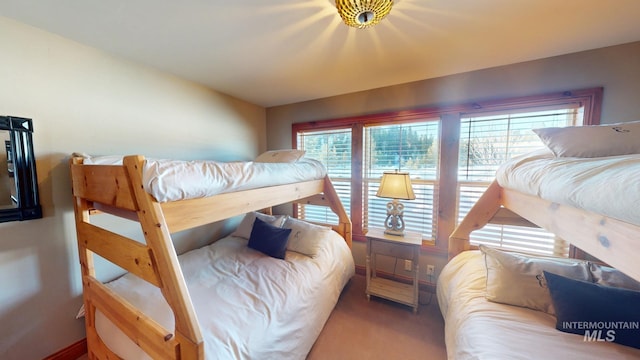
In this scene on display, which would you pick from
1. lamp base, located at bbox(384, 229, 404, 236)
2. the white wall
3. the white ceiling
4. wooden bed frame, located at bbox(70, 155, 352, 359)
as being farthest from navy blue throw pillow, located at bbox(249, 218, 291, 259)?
the white ceiling

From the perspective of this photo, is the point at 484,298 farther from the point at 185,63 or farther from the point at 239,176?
the point at 185,63

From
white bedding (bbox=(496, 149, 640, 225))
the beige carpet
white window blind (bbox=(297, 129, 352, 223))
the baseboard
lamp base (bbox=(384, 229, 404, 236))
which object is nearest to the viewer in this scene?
white bedding (bbox=(496, 149, 640, 225))

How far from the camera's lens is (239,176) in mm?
1269

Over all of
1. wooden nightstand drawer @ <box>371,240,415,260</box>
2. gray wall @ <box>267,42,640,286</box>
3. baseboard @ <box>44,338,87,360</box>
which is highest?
gray wall @ <box>267,42,640,286</box>

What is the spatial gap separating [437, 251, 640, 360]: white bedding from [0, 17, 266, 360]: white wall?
2664mm

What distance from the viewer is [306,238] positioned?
218 centimetres

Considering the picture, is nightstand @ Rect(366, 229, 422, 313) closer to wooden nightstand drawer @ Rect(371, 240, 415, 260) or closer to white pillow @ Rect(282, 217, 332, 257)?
wooden nightstand drawer @ Rect(371, 240, 415, 260)

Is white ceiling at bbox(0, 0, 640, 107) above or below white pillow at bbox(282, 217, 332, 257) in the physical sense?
above

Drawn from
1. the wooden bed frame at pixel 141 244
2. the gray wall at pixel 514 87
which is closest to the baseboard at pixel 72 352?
the wooden bed frame at pixel 141 244

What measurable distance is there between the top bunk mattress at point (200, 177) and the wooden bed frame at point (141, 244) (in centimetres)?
4

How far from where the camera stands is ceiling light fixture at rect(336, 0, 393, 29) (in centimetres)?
100

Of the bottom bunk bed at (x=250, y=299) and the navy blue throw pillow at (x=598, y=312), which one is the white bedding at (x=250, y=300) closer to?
the bottom bunk bed at (x=250, y=299)

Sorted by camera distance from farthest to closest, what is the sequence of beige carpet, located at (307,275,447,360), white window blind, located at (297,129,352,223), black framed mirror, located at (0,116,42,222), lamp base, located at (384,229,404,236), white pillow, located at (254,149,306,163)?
1. white window blind, located at (297,129,352,223)
2. white pillow, located at (254,149,306,163)
3. lamp base, located at (384,229,404,236)
4. beige carpet, located at (307,275,447,360)
5. black framed mirror, located at (0,116,42,222)

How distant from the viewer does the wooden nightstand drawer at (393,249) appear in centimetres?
204
